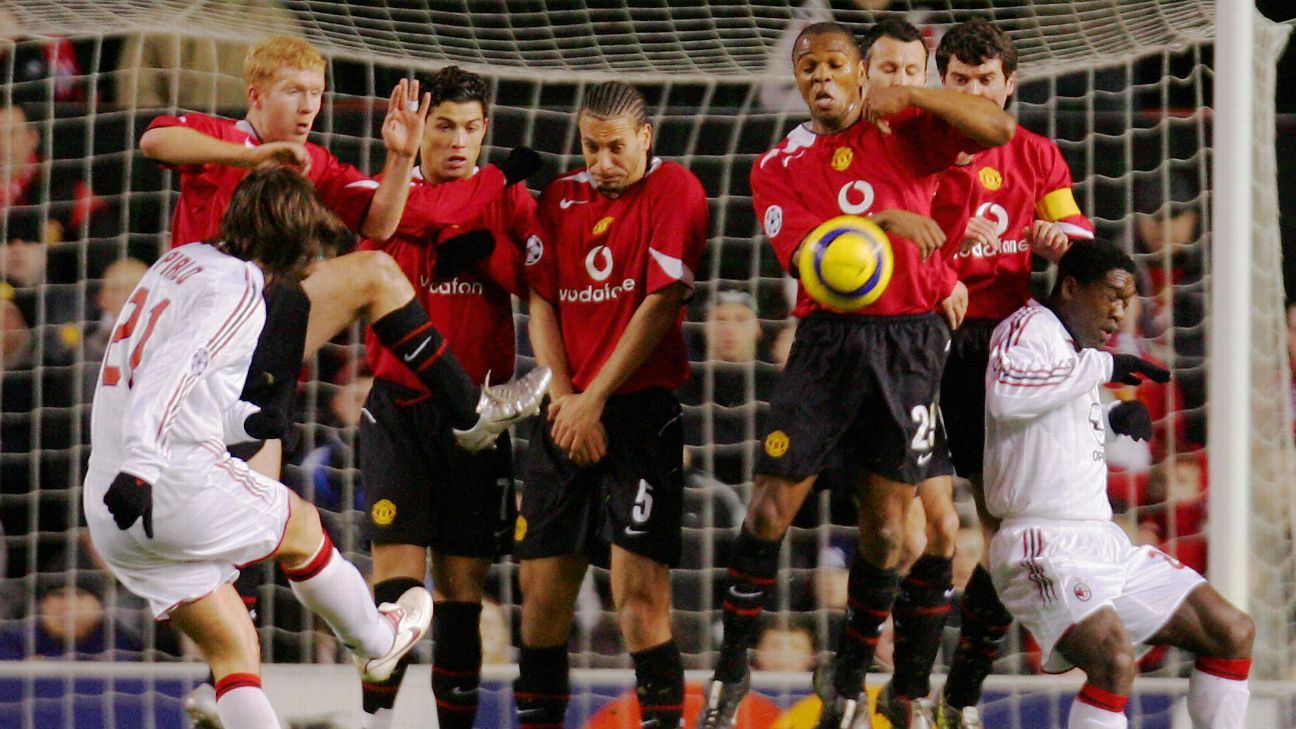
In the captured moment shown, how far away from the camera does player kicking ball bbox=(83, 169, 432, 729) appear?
3527 millimetres

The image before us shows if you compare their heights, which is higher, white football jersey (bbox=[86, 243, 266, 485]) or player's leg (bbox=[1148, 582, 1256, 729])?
white football jersey (bbox=[86, 243, 266, 485])

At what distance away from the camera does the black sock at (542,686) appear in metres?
4.39

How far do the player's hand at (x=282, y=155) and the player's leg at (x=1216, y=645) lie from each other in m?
2.43

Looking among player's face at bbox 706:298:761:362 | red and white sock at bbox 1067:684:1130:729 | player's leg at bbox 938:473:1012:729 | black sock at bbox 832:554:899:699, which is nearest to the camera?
red and white sock at bbox 1067:684:1130:729

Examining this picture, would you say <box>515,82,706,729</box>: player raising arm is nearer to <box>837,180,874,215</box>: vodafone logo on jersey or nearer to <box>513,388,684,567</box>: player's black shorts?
<box>513,388,684,567</box>: player's black shorts

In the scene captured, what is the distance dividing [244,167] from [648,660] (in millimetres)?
1618

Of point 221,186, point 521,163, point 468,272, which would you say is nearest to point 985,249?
point 521,163

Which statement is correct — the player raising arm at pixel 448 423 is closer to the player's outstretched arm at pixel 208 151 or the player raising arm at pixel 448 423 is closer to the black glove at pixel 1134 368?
the player's outstretched arm at pixel 208 151

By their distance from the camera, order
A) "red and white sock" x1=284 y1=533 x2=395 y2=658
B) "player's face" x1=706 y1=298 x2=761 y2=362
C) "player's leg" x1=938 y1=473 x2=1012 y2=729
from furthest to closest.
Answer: "player's face" x1=706 y1=298 x2=761 y2=362 < "player's leg" x1=938 y1=473 x2=1012 y2=729 < "red and white sock" x1=284 y1=533 x2=395 y2=658

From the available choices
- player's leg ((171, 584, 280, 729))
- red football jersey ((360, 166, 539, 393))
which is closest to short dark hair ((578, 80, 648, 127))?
red football jersey ((360, 166, 539, 393))

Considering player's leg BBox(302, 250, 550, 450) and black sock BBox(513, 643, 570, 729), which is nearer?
player's leg BBox(302, 250, 550, 450)

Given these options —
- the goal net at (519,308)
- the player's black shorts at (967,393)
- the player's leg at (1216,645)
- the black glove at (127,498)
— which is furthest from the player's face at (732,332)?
the black glove at (127,498)

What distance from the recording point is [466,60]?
598 cm

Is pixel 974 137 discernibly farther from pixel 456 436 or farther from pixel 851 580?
pixel 456 436
